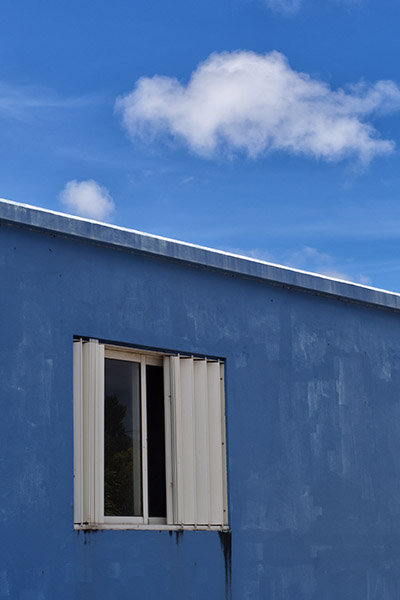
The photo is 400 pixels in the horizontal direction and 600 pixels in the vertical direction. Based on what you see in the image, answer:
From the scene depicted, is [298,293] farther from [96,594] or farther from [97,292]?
[96,594]

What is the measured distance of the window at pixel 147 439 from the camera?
8195mm

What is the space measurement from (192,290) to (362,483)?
9.27ft

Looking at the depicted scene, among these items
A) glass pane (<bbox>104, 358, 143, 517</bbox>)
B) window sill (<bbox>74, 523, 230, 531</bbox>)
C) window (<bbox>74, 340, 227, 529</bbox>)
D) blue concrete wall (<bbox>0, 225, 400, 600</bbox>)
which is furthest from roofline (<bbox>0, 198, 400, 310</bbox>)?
window sill (<bbox>74, 523, 230, 531</bbox>)

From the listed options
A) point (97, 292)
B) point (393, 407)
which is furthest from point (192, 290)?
point (393, 407)

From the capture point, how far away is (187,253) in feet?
30.0

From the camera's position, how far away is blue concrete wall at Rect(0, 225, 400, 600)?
774 cm

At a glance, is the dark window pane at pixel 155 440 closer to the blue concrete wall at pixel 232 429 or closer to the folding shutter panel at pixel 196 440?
the folding shutter panel at pixel 196 440

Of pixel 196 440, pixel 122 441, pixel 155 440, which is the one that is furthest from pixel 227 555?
pixel 122 441

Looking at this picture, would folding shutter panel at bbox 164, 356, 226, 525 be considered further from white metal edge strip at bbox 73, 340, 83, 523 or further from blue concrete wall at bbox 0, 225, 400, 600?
white metal edge strip at bbox 73, 340, 83, 523

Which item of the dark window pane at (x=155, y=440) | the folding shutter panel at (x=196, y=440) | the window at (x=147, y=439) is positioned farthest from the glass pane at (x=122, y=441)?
the folding shutter panel at (x=196, y=440)

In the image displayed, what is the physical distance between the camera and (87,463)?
26.7 feet

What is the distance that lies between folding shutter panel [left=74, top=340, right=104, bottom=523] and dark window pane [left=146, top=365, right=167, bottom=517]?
0.64 m

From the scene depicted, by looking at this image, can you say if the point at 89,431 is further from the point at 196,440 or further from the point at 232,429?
the point at 232,429

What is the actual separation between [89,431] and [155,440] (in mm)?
820
